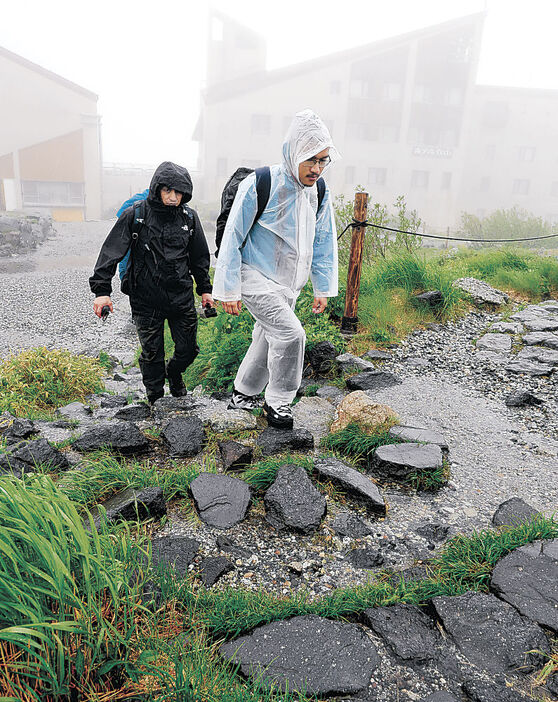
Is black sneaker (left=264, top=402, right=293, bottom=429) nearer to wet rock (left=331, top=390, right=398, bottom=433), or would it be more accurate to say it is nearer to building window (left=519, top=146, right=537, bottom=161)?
wet rock (left=331, top=390, right=398, bottom=433)

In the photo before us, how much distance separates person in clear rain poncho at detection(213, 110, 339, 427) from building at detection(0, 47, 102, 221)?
84.3 ft

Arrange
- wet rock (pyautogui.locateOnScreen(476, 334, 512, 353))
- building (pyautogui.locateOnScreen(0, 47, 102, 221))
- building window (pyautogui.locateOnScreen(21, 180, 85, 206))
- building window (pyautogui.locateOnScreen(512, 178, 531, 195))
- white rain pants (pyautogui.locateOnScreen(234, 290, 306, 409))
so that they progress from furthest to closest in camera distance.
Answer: building window (pyautogui.locateOnScreen(512, 178, 531, 195))
building window (pyautogui.locateOnScreen(21, 180, 85, 206))
building (pyautogui.locateOnScreen(0, 47, 102, 221))
wet rock (pyautogui.locateOnScreen(476, 334, 512, 353))
white rain pants (pyautogui.locateOnScreen(234, 290, 306, 409))

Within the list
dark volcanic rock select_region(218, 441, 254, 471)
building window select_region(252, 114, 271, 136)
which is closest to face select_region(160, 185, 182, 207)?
dark volcanic rock select_region(218, 441, 254, 471)

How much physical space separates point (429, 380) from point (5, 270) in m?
14.4

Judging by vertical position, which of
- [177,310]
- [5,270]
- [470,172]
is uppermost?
[470,172]

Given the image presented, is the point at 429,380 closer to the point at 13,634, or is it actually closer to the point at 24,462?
the point at 24,462

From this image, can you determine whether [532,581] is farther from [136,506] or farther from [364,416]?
[136,506]

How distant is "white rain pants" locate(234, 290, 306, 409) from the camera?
11.2 ft

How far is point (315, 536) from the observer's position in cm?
271

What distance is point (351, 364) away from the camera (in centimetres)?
515

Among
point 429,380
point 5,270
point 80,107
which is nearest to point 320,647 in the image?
point 429,380

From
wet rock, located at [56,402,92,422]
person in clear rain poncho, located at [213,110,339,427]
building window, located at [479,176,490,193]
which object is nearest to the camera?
person in clear rain poncho, located at [213,110,339,427]

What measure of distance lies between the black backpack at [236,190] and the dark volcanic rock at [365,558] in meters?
1.92

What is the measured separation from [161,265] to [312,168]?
1.28 meters
